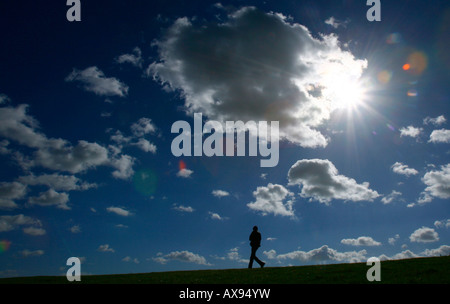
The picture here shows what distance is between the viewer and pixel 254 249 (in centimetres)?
2644
